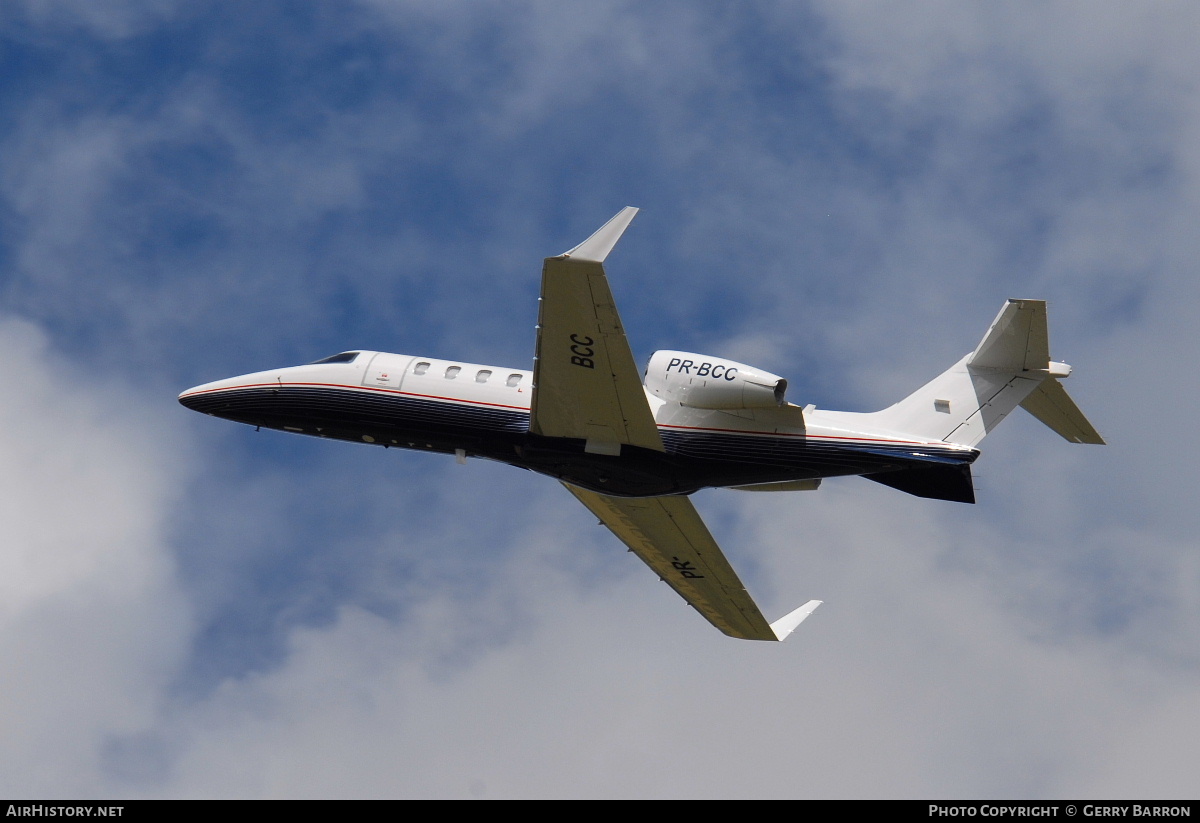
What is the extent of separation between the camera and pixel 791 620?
36625 millimetres

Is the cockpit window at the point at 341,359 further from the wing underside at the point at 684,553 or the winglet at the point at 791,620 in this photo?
the winglet at the point at 791,620

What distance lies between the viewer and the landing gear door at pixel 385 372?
102 ft

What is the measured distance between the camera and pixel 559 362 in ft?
88.6

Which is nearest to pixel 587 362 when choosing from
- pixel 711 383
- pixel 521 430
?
pixel 711 383

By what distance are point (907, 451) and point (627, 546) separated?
8.86m

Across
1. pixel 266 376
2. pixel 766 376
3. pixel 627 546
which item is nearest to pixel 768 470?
pixel 766 376

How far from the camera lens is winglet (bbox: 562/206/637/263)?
2433 cm

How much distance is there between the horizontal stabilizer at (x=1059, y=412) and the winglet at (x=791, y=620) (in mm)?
10318

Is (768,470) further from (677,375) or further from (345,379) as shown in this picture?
(345,379)

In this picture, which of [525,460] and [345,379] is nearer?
[525,460]

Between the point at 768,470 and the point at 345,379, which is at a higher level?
the point at 345,379

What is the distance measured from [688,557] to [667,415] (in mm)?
6143

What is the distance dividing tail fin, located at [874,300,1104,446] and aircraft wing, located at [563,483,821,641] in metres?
5.89
